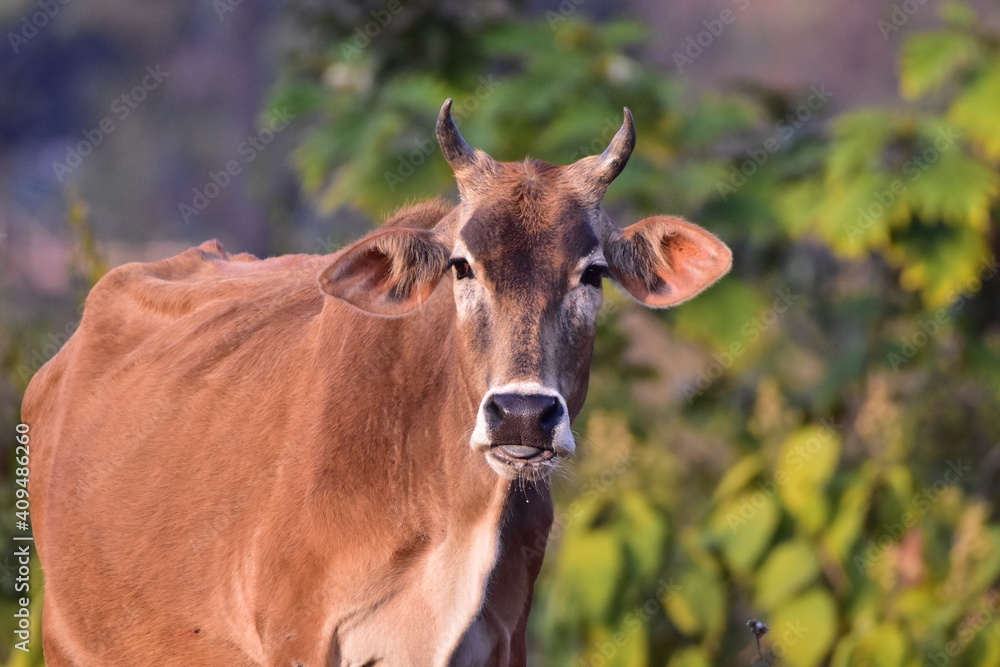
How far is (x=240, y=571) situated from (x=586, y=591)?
455cm

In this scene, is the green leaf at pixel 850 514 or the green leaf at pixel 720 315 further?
the green leaf at pixel 720 315

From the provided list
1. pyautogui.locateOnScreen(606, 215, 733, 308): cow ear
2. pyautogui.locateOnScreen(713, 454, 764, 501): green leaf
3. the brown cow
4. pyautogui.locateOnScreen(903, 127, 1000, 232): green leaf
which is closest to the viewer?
the brown cow

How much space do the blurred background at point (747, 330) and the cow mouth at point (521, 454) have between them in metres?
4.34

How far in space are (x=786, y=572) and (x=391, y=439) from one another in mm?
5020

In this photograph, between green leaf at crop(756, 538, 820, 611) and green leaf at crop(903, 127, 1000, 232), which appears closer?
green leaf at crop(756, 538, 820, 611)

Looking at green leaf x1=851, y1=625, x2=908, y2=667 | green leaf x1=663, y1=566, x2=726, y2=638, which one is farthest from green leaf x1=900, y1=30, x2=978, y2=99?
green leaf x1=851, y1=625, x2=908, y2=667

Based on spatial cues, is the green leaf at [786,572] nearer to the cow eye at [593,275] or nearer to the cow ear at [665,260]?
the cow ear at [665,260]

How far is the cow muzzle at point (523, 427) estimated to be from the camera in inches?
166

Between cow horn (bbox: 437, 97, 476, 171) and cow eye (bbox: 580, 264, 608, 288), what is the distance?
574mm

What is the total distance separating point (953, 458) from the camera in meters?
11.1

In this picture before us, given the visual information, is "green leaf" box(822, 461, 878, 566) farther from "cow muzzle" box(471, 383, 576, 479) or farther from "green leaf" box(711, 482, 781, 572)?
"cow muzzle" box(471, 383, 576, 479)

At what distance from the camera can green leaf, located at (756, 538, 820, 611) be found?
9.16m

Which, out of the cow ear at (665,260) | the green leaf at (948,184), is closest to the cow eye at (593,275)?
the cow ear at (665,260)

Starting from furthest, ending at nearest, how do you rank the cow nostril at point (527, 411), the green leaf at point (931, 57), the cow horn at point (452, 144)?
1. the green leaf at point (931, 57)
2. the cow horn at point (452, 144)
3. the cow nostril at point (527, 411)
